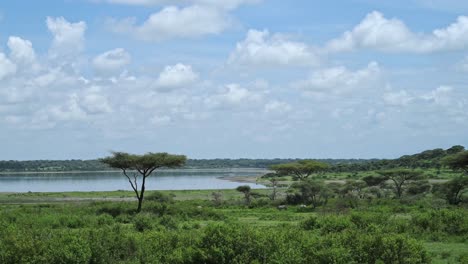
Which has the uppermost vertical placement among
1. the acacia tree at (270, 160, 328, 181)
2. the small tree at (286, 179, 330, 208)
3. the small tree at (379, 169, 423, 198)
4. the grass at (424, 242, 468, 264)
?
the acacia tree at (270, 160, 328, 181)

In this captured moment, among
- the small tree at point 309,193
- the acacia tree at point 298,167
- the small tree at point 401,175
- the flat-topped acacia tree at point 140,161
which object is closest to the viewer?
the flat-topped acacia tree at point 140,161

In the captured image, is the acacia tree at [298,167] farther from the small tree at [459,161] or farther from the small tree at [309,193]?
the small tree at [459,161]

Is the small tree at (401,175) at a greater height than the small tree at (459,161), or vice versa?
the small tree at (459,161)

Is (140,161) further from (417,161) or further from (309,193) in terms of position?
(417,161)

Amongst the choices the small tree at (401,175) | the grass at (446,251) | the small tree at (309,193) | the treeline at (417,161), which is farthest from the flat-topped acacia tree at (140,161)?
the treeline at (417,161)

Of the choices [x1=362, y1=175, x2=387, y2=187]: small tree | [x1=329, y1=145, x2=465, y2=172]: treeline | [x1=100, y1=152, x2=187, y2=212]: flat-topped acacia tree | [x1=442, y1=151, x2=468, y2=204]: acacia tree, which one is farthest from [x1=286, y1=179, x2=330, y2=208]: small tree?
[x1=329, y1=145, x2=465, y2=172]: treeline

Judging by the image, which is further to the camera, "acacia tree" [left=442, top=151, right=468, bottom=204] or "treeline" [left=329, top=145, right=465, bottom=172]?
"treeline" [left=329, top=145, right=465, bottom=172]

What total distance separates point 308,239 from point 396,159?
118353 millimetres

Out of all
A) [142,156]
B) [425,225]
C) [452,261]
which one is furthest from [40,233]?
[142,156]

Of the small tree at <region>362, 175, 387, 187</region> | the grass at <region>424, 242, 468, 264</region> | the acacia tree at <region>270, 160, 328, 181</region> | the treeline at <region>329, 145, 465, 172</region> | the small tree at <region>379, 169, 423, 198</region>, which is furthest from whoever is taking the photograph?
the treeline at <region>329, 145, 465, 172</region>

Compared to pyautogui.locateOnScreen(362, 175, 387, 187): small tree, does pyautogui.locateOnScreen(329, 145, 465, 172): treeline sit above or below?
above

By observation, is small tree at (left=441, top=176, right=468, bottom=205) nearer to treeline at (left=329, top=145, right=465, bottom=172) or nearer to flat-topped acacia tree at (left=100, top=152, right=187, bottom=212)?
flat-topped acacia tree at (left=100, top=152, right=187, bottom=212)

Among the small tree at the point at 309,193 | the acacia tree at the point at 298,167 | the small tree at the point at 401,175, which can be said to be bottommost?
the small tree at the point at 309,193

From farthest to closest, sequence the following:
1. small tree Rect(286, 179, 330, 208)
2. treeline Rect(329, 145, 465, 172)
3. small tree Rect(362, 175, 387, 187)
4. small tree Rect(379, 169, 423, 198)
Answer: treeline Rect(329, 145, 465, 172), small tree Rect(362, 175, 387, 187), small tree Rect(379, 169, 423, 198), small tree Rect(286, 179, 330, 208)
